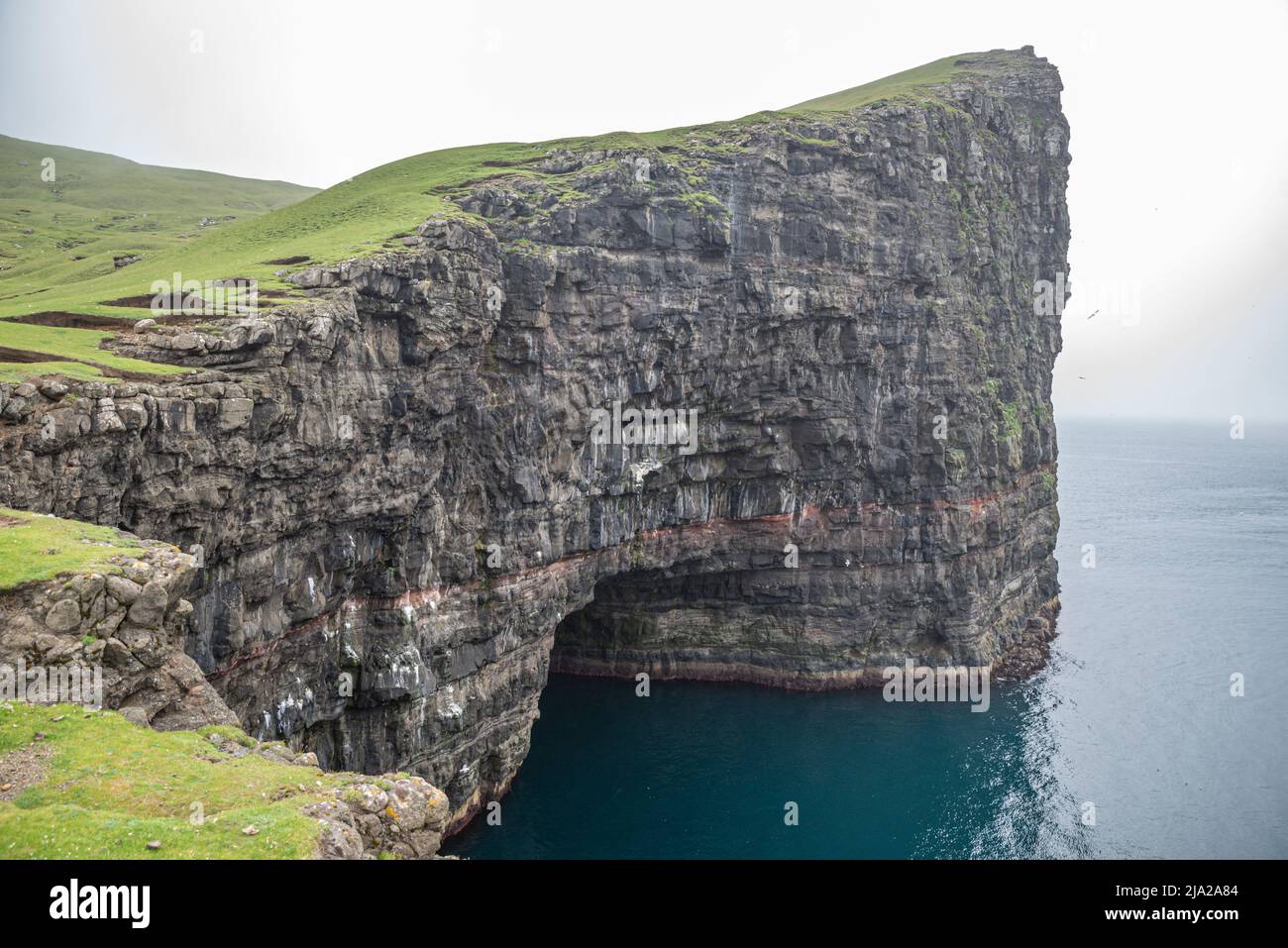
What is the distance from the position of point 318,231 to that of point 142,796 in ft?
166

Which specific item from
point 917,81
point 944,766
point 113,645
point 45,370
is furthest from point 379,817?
point 917,81

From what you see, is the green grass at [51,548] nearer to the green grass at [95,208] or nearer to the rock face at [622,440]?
the rock face at [622,440]

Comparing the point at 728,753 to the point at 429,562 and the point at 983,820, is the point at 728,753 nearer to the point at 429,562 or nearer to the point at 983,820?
the point at 983,820

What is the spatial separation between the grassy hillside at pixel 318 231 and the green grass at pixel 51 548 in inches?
350

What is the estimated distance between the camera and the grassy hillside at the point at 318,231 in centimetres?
4141

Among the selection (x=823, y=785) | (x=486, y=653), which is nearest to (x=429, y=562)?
(x=486, y=653)

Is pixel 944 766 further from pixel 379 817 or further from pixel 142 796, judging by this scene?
pixel 142 796

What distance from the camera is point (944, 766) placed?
217 feet

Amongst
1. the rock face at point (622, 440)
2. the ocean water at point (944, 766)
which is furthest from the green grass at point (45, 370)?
the ocean water at point (944, 766)

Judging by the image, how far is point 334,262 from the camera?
46.6 meters

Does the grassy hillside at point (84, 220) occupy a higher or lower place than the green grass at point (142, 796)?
higher

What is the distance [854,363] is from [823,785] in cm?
3954

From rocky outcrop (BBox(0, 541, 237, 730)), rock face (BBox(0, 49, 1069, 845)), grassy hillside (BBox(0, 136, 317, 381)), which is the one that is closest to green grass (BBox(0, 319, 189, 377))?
grassy hillside (BBox(0, 136, 317, 381))

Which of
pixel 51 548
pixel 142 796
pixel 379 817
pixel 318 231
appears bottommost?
pixel 379 817
